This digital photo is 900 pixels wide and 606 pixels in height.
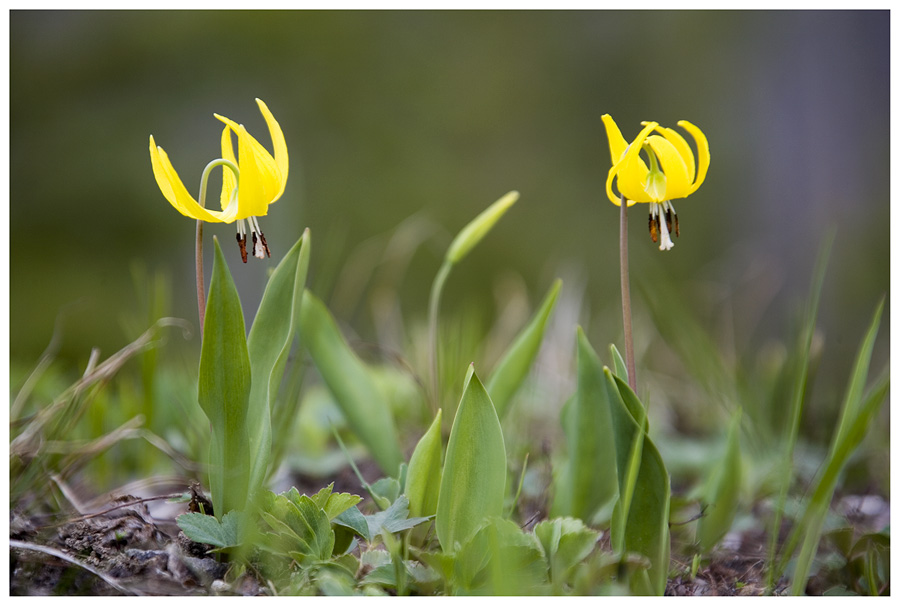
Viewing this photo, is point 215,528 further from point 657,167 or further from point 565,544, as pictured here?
point 657,167

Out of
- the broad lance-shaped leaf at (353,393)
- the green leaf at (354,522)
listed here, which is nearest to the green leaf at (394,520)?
the green leaf at (354,522)

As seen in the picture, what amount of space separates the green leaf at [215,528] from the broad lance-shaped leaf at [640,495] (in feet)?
1.84

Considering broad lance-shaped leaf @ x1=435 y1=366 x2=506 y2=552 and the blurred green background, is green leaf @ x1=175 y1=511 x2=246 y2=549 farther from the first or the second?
the blurred green background

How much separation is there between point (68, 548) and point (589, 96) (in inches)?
221

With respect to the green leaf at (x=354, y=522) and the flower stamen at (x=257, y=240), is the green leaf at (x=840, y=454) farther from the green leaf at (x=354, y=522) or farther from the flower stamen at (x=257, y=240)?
the flower stamen at (x=257, y=240)

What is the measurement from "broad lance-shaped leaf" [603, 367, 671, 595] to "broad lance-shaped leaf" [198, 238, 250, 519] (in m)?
0.54

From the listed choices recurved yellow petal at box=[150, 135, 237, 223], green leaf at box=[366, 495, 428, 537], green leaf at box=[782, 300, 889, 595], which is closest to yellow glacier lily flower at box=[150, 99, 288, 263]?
recurved yellow petal at box=[150, 135, 237, 223]

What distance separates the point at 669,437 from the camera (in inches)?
80.6

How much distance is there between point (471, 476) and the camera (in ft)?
3.14

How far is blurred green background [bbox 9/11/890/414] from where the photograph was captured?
99.3 inches

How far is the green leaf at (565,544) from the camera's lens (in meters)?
0.92

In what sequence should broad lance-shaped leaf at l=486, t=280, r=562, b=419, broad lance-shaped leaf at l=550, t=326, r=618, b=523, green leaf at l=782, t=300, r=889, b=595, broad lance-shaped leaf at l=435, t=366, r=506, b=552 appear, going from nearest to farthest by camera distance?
1. green leaf at l=782, t=300, r=889, b=595
2. broad lance-shaped leaf at l=435, t=366, r=506, b=552
3. broad lance-shaped leaf at l=550, t=326, r=618, b=523
4. broad lance-shaped leaf at l=486, t=280, r=562, b=419

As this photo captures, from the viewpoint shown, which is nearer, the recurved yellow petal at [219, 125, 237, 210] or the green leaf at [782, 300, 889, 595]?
the green leaf at [782, 300, 889, 595]

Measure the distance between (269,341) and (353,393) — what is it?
11.5 inches
